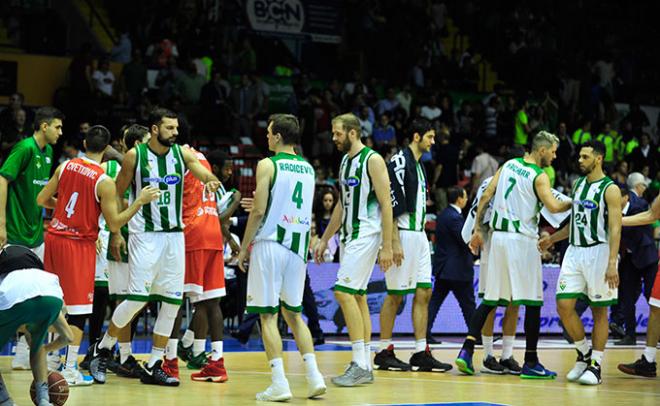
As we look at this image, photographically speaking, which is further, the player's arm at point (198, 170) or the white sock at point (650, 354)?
the white sock at point (650, 354)

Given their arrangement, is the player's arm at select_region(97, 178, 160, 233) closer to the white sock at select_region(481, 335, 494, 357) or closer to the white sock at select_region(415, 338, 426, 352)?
the white sock at select_region(415, 338, 426, 352)

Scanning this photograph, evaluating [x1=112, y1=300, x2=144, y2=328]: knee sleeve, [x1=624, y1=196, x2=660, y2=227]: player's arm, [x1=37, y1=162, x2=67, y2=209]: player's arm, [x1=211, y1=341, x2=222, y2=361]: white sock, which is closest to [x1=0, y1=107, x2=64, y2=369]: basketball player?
[x1=37, y1=162, x2=67, y2=209]: player's arm

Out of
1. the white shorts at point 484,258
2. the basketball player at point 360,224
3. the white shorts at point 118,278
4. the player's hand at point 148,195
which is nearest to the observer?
the player's hand at point 148,195

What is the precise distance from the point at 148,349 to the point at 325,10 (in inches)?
583

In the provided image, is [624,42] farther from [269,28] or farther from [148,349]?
[148,349]

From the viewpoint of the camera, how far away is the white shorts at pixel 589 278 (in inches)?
441

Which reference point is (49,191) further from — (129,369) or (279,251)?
(279,251)

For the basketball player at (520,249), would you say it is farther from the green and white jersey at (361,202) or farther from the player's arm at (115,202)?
the player's arm at (115,202)

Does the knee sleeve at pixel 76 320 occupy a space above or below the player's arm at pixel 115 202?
below

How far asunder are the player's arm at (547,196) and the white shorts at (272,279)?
297 cm

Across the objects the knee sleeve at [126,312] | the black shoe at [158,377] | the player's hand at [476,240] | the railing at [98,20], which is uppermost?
the railing at [98,20]

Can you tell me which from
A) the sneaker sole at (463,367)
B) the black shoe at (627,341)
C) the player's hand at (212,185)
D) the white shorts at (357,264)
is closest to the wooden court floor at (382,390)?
the sneaker sole at (463,367)

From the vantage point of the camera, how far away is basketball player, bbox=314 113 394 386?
10.6 metres

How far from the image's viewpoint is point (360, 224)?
10.8 m
